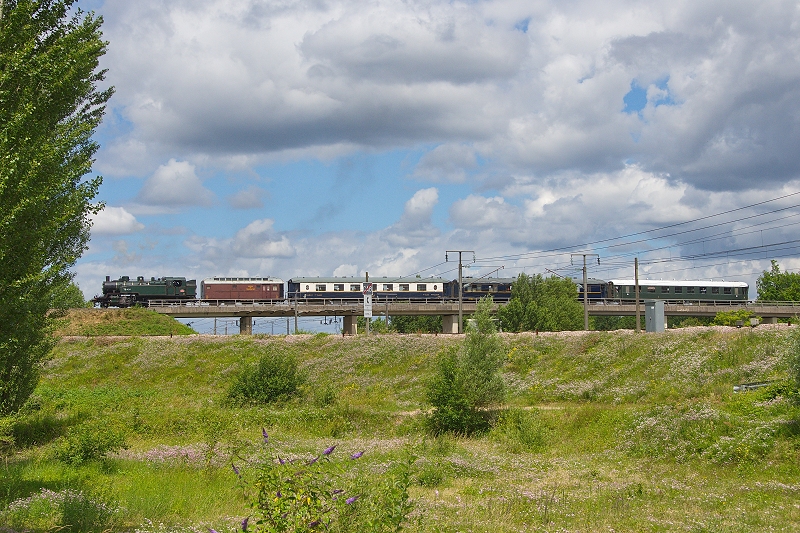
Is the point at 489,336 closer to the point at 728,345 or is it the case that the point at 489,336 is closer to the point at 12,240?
the point at 728,345

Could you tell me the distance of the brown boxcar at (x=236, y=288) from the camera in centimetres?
9094

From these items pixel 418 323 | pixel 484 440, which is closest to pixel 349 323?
pixel 418 323

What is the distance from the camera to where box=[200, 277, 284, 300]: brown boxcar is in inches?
3580

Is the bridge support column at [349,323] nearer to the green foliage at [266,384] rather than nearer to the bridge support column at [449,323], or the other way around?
the bridge support column at [449,323]

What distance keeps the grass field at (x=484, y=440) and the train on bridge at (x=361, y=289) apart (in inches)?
1379

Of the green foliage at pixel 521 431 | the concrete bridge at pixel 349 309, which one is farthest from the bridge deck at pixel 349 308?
the green foliage at pixel 521 431

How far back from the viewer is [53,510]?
1123cm

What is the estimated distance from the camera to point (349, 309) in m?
82.3

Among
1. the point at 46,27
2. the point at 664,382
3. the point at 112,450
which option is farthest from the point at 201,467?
the point at 664,382

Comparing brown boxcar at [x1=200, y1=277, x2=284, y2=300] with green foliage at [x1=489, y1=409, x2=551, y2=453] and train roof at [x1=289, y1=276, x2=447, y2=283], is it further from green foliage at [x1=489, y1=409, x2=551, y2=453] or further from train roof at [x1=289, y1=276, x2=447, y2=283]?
green foliage at [x1=489, y1=409, x2=551, y2=453]

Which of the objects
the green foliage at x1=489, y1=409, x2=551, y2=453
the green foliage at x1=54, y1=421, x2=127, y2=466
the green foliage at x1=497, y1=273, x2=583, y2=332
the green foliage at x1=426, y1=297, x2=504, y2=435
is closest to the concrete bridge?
the green foliage at x1=497, y1=273, x2=583, y2=332

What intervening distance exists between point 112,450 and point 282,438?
655 centimetres

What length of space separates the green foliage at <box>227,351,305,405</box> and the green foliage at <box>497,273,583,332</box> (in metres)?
46.6

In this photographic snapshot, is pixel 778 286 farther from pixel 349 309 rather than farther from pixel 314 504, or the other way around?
pixel 314 504
